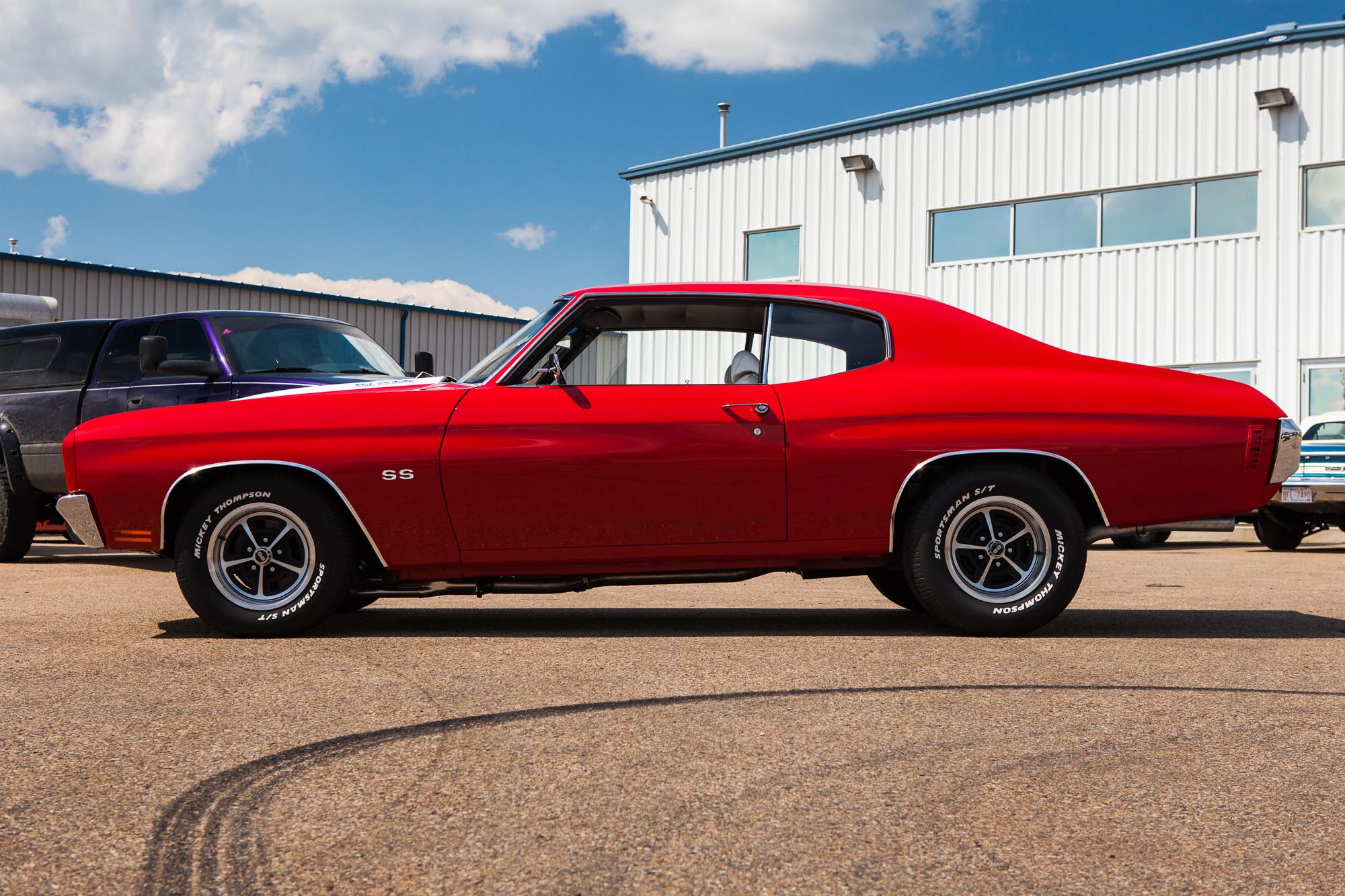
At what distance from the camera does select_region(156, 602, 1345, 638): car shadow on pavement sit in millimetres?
5250

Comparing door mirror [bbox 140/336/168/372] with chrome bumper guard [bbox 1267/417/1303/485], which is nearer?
chrome bumper guard [bbox 1267/417/1303/485]

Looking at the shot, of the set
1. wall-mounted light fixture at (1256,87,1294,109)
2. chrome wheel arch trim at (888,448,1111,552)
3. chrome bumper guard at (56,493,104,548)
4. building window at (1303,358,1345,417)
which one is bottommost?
chrome bumper guard at (56,493,104,548)

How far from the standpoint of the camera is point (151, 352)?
7.77 m

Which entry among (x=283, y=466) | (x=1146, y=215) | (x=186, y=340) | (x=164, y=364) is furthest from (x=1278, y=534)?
(x=283, y=466)

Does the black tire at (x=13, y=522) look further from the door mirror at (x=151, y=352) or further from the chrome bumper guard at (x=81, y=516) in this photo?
the chrome bumper guard at (x=81, y=516)

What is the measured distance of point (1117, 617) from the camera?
5938 mm

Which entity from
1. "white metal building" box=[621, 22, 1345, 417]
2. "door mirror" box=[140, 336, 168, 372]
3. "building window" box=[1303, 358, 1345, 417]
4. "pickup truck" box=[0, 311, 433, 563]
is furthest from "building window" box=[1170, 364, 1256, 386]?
"door mirror" box=[140, 336, 168, 372]

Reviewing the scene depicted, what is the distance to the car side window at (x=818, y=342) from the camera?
527 cm

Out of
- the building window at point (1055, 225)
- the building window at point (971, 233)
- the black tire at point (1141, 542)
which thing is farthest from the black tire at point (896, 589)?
the building window at point (971, 233)

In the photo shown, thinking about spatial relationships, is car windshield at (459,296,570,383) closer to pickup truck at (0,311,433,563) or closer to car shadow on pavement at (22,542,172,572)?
pickup truck at (0,311,433,563)

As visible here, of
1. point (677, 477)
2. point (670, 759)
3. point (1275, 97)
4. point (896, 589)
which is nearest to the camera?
point (670, 759)

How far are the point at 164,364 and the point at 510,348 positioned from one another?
145 inches

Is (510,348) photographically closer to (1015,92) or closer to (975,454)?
(975,454)

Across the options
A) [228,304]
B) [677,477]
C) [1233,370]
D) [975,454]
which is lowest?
[677,477]
